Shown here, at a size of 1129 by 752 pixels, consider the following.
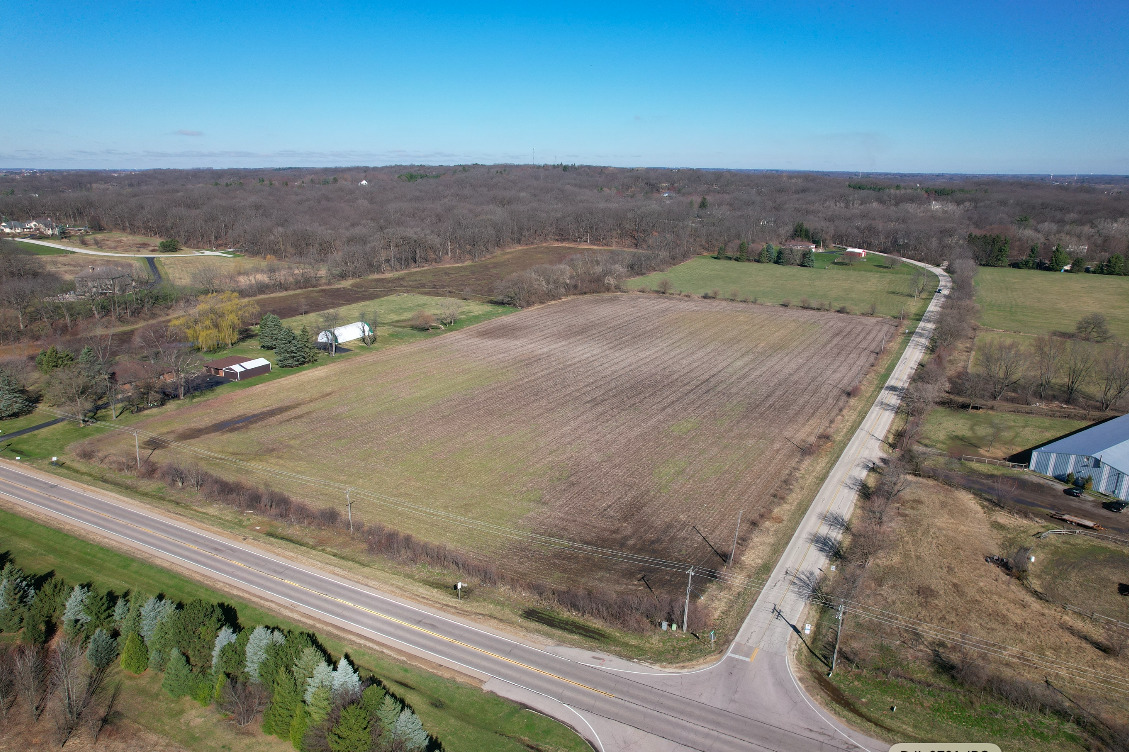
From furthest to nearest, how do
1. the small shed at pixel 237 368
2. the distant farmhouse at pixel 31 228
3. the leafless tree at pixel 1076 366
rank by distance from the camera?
the distant farmhouse at pixel 31 228
the small shed at pixel 237 368
the leafless tree at pixel 1076 366

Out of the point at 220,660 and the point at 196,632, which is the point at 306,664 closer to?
the point at 220,660

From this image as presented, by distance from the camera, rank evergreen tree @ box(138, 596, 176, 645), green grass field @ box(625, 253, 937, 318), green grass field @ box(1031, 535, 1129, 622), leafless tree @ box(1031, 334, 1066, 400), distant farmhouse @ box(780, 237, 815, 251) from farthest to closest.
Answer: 1. distant farmhouse @ box(780, 237, 815, 251)
2. green grass field @ box(625, 253, 937, 318)
3. leafless tree @ box(1031, 334, 1066, 400)
4. green grass field @ box(1031, 535, 1129, 622)
5. evergreen tree @ box(138, 596, 176, 645)

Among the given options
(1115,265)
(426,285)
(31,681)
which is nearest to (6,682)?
(31,681)

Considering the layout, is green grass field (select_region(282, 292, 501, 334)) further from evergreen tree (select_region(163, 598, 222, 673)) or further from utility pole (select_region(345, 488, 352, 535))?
evergreen tree (select_region(163, 598, 222, 673))

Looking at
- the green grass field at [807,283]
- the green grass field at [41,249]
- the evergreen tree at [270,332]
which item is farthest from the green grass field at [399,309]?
the green grass field at [41,249]

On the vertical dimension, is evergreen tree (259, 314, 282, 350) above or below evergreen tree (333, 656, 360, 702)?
above

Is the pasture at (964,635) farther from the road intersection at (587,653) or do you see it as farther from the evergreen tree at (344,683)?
the evergreen tree at (344,683)

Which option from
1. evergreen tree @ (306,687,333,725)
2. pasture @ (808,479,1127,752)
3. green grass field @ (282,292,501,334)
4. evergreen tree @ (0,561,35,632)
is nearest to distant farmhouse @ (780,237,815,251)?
green grass field @ (282,292,501,334)
